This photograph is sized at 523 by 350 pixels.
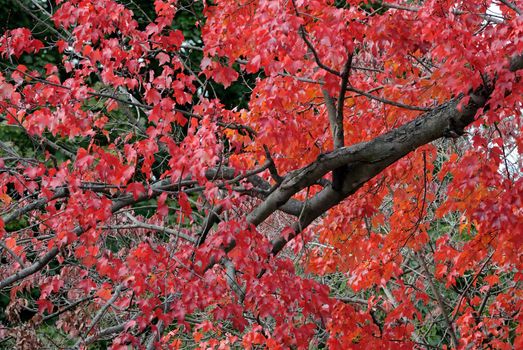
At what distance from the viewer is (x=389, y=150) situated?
411 centimetres

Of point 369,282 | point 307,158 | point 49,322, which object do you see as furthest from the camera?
point 49,322

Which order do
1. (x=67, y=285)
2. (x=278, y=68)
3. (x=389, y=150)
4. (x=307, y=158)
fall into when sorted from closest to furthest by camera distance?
(x=278, y=68)
(x=389, y=150)
(x=307, y=158)
(x=67, y=285)

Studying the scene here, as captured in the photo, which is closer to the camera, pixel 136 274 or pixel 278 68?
pixel 278 68

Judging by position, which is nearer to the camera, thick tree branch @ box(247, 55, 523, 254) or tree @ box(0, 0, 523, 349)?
tree @ box(0, 0, 523, 349)

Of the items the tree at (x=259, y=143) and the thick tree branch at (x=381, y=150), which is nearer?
the tree at (x=259, y=143)

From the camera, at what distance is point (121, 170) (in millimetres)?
3828

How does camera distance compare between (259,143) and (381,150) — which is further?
(259,143)

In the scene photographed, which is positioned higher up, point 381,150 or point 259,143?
point 381,150

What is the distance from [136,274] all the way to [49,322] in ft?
20.0

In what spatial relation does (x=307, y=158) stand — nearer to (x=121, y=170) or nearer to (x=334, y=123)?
(x=334, y=123)

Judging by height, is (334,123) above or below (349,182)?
above

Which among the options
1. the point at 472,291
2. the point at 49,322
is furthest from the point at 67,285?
the point at 472,291

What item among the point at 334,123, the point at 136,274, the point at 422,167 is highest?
the point at 422,167

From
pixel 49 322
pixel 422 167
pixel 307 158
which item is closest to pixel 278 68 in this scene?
pixel 307 158
